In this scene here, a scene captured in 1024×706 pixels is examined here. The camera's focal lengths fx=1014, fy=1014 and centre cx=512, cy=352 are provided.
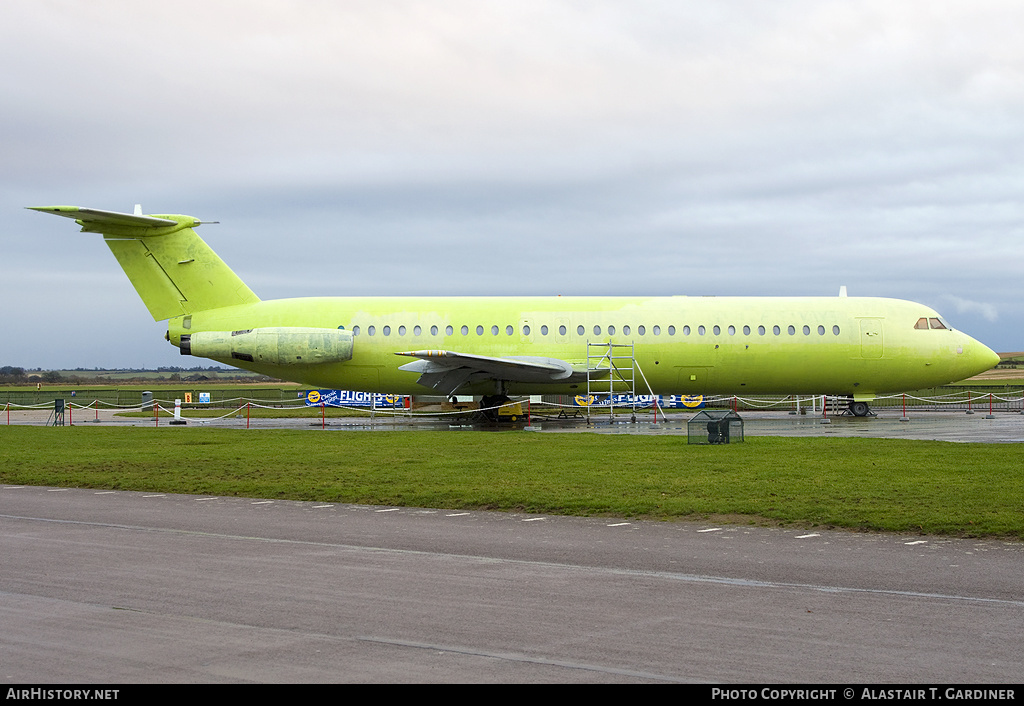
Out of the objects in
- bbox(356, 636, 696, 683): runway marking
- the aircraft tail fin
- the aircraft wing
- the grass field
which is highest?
the aircraft tail fin

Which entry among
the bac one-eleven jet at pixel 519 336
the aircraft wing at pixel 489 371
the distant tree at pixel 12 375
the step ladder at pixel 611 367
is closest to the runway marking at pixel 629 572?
the aircraft wing at pixel 489 371

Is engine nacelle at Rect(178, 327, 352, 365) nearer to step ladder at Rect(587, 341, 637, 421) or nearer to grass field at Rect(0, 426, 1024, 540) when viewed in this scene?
grass field at Rect(0, 426, 1024, 540)

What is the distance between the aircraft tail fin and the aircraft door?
20.5m

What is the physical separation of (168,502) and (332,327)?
17.7 m

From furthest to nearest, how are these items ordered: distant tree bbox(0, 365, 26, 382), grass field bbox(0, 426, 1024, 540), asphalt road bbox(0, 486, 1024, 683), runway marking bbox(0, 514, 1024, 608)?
distant tree bbox(0, 365, 26, 382) < grass field bbox(0, 426, 1024, 540) < runway marking bbox(0, 514, 1024, 608) < asphalt road bbox(0, 486, 1024, 683)

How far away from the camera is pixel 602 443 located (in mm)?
22844

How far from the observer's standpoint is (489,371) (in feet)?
103

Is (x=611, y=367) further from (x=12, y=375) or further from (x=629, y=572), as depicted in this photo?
(x=12, y=375)

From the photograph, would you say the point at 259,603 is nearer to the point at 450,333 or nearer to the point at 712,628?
the point at 712,628

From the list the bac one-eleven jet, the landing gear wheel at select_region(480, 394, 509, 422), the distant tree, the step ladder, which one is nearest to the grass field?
the bac one-eleven jet

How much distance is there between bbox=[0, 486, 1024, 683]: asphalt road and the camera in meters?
6.17

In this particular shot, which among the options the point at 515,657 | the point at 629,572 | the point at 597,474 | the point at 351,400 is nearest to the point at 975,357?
the point at 597,474

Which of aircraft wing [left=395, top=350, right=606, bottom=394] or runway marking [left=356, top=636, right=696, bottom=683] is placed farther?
aircraft wing [left=395, top=350, right=606, bottom=394]
